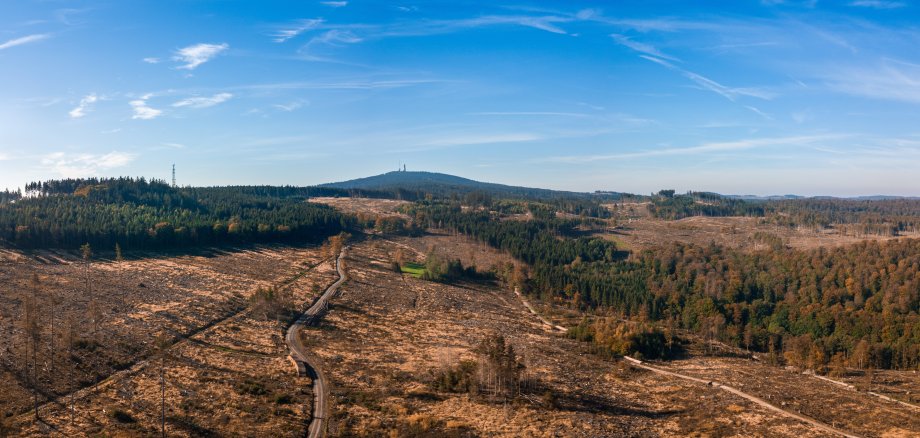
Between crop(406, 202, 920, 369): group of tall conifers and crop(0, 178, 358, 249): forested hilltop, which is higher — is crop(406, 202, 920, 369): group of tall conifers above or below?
below

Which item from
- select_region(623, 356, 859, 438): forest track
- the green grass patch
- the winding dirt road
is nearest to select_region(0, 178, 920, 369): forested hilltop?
select_region(623, 356, 859, 438): forest track

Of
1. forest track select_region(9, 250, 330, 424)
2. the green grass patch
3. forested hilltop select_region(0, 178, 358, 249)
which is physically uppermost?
forested hilltop select_region(0, 178, 358, 249)

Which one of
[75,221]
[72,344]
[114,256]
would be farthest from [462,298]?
[75,221]

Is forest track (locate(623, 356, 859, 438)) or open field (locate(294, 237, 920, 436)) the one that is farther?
forest track (locate(623, 356, 859, 438))

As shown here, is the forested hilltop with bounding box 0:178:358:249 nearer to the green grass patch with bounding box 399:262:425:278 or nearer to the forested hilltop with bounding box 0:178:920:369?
the forested hilltop with bounding box 0:178:920:369

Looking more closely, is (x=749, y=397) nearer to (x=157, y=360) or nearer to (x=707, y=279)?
(x=157, y=360)

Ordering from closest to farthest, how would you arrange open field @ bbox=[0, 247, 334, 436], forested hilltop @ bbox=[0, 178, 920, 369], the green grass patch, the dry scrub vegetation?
open field @ bbox=[0, 247, 334, 436]
the dry scrub vegetation
forested hilltop @ bbox=[0, 178, 920, 369]
the green grass patch
